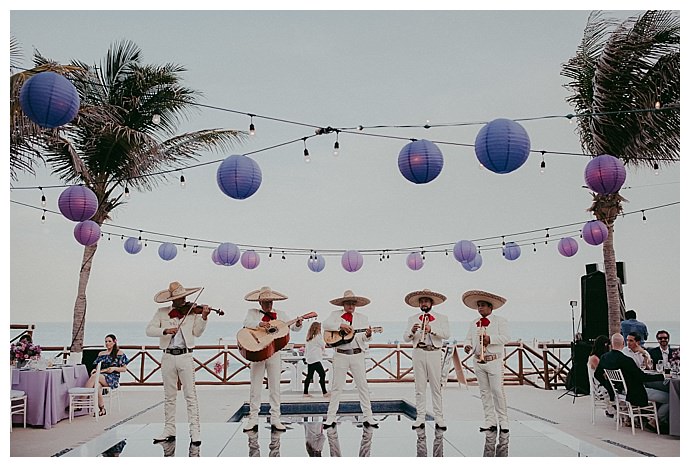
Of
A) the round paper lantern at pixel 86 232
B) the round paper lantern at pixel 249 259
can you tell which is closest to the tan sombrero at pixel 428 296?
the round paper lantern at pixel 86 232

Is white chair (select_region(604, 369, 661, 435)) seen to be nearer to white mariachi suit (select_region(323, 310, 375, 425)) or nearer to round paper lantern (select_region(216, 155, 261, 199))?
white mariachi suit (select_region(323, 310, 375, 425))

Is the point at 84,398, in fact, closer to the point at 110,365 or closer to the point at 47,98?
the point at 110,365

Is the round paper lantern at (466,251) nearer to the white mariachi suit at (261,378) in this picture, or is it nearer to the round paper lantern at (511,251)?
the round paper lantern at (511,251)

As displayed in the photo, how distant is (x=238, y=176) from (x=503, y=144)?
8.88ft

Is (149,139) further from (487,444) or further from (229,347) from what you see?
(487,444)

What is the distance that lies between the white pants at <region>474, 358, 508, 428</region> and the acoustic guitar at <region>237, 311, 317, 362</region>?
6.45 ft

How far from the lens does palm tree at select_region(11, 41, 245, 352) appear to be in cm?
1126

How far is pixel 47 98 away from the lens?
5.41 meters

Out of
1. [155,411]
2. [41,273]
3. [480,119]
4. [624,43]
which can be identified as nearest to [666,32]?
[624,43]

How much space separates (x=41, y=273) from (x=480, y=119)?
1233 cm

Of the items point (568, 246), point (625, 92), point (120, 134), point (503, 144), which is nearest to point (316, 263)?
point (120, 134)

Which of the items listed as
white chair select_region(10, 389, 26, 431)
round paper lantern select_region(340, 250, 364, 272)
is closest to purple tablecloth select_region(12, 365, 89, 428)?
white chair select_region(10, 389, 26, 431)

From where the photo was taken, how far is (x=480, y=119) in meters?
17.3
